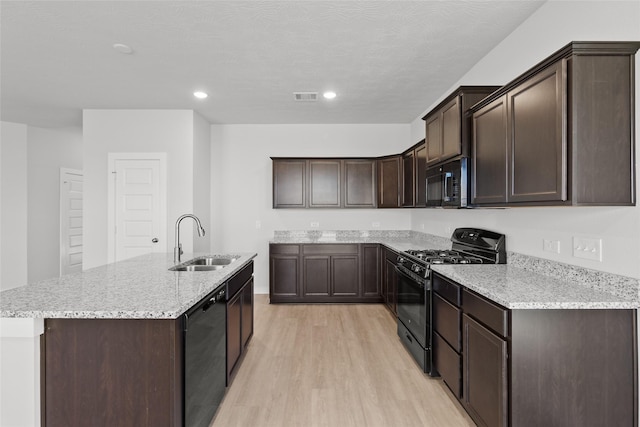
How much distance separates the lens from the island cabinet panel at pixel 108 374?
152 cm

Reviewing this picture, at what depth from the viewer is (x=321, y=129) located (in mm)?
5332

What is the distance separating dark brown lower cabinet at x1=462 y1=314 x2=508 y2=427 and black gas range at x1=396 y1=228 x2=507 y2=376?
0.59 metres

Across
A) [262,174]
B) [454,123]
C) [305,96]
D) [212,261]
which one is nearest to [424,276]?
[454,123]

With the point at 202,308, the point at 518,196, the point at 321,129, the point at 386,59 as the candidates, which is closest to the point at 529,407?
the point at 518,196

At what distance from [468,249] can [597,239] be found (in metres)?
1.37

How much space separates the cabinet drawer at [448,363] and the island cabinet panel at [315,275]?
216cm

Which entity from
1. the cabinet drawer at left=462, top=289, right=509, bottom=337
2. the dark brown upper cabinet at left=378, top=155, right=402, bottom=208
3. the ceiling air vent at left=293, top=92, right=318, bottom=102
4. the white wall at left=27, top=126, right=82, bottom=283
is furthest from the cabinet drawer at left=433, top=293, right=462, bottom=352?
the white wall at left=27, top=126, right=82, bottom=283

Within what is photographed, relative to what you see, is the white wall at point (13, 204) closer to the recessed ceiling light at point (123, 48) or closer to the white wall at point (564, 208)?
the recessed ceiling light at point (123, 48)

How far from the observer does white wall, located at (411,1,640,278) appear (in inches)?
65.1

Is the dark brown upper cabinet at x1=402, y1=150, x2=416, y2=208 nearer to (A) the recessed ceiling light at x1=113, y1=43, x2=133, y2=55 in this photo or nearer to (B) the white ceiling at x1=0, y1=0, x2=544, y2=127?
(B) the white ceiling at x1=0, y1=0, x2=544, y2=127

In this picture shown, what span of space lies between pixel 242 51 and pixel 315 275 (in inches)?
121

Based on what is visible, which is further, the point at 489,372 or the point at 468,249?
the point at 468,249

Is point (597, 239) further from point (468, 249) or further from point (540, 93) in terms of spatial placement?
point (468, 249)

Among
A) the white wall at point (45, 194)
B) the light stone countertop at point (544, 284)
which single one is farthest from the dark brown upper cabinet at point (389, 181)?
the white wall at point (45, 194)
